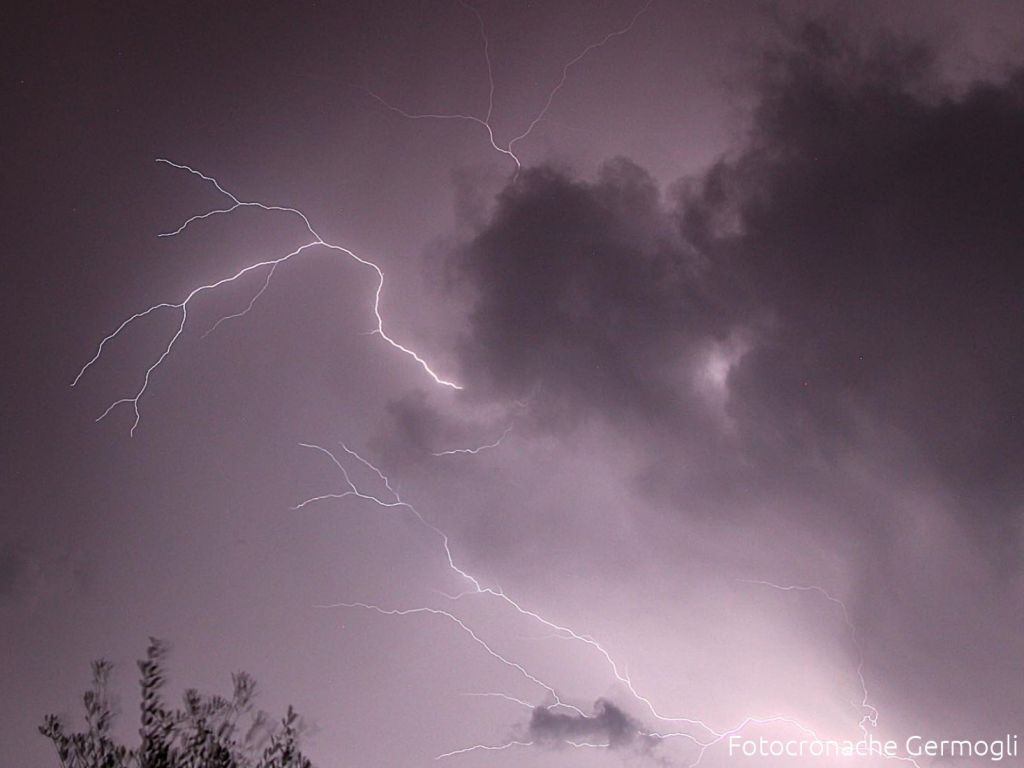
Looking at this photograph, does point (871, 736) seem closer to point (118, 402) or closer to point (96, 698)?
point (96, 698)

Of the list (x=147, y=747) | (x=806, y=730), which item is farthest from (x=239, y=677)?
(x=806, y=730)

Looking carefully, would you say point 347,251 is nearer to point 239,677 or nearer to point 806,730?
point 239,677

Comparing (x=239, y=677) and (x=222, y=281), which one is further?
(x=222, y=281)

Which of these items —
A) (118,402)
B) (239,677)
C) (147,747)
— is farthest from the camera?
(118,402)

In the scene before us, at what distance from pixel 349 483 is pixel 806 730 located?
14.8 metres

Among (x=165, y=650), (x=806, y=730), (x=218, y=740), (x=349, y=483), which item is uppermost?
(x=349, y=483)

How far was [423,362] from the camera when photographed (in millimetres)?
24500

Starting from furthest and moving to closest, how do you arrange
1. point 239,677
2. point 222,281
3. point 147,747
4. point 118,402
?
point 222,281
point 118,402
point 239,677
point 147,747

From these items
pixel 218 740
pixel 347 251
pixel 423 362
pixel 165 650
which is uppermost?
pixel 347 251

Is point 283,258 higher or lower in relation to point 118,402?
higher

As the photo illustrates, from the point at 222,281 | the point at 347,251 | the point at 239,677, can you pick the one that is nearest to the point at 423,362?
the point at 347,251

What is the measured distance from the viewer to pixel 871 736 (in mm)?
22266

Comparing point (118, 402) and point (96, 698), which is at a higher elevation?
point (118, 402)

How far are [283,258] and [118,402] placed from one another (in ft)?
20.5
